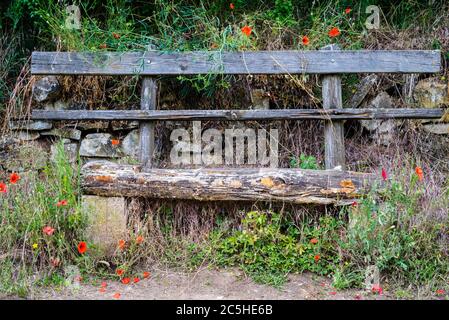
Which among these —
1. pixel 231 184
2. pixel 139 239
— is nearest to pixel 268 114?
pixel 231 184

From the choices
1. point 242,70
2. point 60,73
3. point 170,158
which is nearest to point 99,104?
point 60,73

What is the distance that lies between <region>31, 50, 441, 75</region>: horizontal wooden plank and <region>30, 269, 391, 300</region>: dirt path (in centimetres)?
180

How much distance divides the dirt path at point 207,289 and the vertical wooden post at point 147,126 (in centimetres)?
110

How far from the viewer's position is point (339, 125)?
4.36 m

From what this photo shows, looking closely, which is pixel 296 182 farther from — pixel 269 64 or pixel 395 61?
pixel 395 61

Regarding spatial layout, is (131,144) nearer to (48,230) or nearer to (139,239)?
(139,239)

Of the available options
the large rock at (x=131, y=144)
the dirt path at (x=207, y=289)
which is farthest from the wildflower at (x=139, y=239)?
the large rock at (x=131, y=144)

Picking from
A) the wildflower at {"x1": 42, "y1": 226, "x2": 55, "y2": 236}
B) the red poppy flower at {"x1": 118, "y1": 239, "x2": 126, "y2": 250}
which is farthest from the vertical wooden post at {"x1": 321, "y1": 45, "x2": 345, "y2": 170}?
the wildflower at {"x1": 42, "y1": 226, "x2": 55, "y2": 236}

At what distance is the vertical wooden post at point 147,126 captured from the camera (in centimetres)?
438

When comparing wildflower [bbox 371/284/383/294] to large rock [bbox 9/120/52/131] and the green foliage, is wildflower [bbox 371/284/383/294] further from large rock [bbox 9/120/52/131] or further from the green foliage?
large rock [bbox 9/120/52/131]

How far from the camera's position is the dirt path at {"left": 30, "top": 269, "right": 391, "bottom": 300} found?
3.42 metres

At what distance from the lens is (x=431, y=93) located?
16.4 feet

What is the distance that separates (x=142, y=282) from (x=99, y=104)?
2.10 m

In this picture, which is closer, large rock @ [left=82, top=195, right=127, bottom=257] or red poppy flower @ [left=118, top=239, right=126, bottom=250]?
red poppy flower @ [left=118, top=239, right=126, bottom=250]
